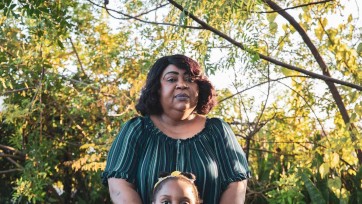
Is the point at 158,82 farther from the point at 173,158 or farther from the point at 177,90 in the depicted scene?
the point at 173,158

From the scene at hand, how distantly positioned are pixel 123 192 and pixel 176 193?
311mm

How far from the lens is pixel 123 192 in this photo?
3045 millimetres

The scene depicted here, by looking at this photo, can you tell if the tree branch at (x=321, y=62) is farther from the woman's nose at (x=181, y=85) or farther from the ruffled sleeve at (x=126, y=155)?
the ruffled sleeve at (x=126, y=155)

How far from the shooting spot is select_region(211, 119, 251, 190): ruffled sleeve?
3.17 m

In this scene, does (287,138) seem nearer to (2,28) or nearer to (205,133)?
(2,28)

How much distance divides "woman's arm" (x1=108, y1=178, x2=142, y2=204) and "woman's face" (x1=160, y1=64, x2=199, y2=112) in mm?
375

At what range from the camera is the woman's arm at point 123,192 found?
119 inches

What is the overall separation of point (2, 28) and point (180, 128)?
3.71m

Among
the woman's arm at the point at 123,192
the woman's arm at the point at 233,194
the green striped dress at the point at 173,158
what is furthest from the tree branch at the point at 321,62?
the woman's arm at the point at 123,192

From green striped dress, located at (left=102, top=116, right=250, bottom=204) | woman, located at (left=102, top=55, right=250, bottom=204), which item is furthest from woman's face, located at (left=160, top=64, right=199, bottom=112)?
green striped dress, located at (left=102, top=116, right=250, bottom=204)

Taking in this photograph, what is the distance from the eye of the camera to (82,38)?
6.89 meters

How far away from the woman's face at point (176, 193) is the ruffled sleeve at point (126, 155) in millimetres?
276

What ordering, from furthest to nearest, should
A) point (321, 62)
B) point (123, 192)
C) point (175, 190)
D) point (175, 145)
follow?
point (321, 62), point (175, 145), point (123, 192), point (175, 190)

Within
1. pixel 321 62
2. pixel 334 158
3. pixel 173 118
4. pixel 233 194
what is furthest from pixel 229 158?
pixel 321 62
